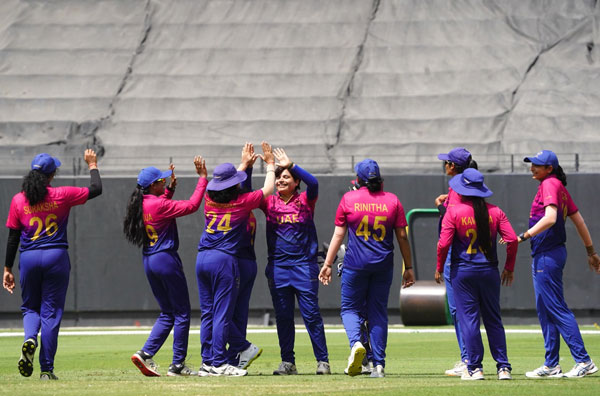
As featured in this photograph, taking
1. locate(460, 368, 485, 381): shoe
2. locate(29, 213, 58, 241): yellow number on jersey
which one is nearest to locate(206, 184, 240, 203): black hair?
locate(29, 213, 58, 241): yellow number on jersey

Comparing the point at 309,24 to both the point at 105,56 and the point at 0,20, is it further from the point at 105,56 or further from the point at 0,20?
the point at 0,20

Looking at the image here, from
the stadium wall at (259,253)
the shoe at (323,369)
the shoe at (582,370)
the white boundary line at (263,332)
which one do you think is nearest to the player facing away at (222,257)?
the shoe at (323,369)

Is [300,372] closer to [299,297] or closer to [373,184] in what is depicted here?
[299,297]

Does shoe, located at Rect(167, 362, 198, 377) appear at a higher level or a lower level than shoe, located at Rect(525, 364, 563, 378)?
lower

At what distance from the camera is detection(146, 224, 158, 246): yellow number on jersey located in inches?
380

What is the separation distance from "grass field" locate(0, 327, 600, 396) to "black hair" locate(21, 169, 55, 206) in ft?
5.40

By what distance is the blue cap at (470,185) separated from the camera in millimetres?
8828

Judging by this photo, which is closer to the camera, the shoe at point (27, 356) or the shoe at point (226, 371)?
the shoe at point (27, 356)

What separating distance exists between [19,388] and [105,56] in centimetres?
1887

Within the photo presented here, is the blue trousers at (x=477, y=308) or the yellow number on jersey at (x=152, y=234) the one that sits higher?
the yellow number on jersey at (x=152, y=234)

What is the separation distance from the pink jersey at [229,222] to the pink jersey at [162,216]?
0.21 metres

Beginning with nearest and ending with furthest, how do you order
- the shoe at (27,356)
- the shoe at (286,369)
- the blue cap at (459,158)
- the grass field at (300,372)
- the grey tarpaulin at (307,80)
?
the grass field at (300,372) → the shoe at (27,356) → the blue cap at (459,158) → the shoe at (286,369) → the grey tarpaulin at (307,80)

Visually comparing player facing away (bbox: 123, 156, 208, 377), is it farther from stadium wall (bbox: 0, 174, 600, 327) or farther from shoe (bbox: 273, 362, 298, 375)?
stadium wall (bbox: 0, 174, 600, 327)

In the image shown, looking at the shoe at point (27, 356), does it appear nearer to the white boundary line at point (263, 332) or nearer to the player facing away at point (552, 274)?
the player facing away at point (552, 274)
